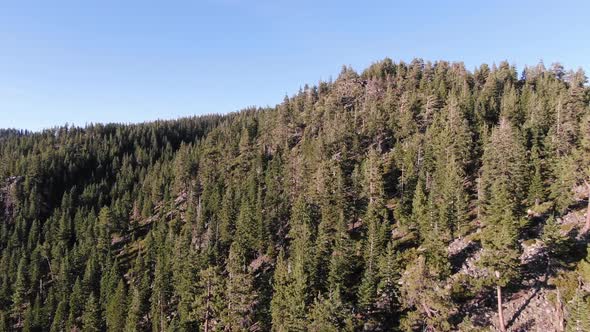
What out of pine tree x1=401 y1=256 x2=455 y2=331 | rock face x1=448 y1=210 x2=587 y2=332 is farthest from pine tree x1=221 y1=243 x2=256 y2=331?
rock face x1=448 y1=210 x2=587 y2=332

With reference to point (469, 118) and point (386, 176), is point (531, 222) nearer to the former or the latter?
point (386, 176)

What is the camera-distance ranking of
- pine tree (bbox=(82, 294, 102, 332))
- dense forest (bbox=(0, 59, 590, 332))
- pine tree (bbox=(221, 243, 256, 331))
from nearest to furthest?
dense forest (bbox=(0, 59, 590, 332)) → pine tree (bbox=(221, 243, 256, 331)) → pine tree (bbox=(82, 294, 102, 332))

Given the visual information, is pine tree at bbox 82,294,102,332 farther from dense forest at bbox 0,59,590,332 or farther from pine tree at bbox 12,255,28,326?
pine tree at bbox 12,255,28,326

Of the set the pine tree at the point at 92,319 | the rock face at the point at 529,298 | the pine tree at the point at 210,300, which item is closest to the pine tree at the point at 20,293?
the pine tree at the point at 92,319

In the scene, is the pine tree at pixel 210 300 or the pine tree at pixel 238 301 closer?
the pine tree at pixel 238 301

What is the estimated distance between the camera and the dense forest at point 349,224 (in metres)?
45.4

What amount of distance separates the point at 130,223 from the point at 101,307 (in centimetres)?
4874

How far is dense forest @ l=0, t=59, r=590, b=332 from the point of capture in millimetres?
45375

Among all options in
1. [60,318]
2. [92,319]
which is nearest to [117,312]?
[92,319]

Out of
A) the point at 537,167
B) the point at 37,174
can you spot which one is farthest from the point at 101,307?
the point at 37,174

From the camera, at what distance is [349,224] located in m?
78.3

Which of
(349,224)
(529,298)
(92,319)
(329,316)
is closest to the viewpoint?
(529,298)

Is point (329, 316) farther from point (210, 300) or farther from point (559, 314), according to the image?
point (559, 314)

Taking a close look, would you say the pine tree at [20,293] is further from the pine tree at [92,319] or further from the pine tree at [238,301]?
the pine tree at [238,301]
